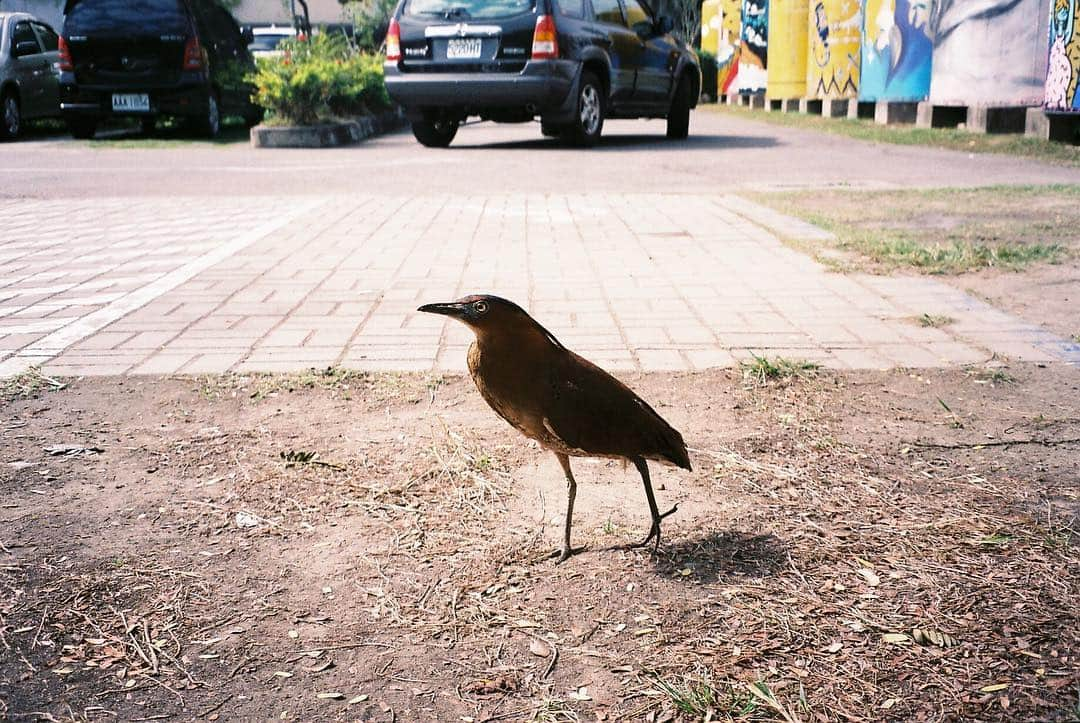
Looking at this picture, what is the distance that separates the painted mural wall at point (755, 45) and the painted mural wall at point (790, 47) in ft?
5.39

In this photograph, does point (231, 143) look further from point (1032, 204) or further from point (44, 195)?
point (1032, 204)

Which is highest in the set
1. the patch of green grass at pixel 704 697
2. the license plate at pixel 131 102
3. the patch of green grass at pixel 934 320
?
the license plate at pixel 131 102

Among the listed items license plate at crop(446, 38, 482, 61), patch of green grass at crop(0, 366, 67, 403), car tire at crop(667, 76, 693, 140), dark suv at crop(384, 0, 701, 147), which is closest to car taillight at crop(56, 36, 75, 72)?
dark suv at crop(384, 0, 701, 147)

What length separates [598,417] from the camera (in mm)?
2414

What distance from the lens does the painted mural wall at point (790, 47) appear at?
2231 cm

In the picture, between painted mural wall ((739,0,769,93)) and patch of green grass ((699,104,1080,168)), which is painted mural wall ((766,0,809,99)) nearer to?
painted mural wall ((739,0,769,93))

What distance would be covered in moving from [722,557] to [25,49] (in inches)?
647

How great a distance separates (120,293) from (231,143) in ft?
34.3

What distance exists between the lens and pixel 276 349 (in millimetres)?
4242

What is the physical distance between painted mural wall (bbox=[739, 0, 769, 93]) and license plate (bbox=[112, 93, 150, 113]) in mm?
15202

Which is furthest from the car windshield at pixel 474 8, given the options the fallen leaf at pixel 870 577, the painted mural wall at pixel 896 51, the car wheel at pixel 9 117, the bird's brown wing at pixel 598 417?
the fallen leaf at pixel 870 577

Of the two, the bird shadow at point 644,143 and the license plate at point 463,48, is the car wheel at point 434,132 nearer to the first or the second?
the bird shadow at point 644,143

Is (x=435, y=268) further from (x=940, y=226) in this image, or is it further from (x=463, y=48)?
(x=463, y=48)

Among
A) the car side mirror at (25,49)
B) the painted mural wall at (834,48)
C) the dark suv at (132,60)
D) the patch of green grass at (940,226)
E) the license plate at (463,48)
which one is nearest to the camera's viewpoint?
the patch of green grass at (940,226)
